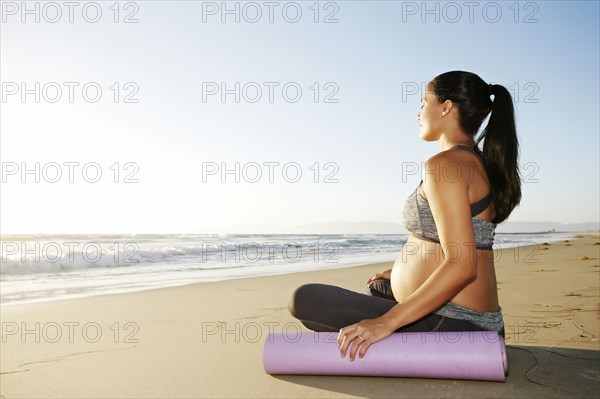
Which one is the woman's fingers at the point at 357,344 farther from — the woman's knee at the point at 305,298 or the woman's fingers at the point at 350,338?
the woman's knee at the point at 305,298

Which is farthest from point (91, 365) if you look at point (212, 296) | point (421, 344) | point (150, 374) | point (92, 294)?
point (92, 294)

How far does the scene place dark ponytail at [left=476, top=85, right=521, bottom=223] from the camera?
2490 mm

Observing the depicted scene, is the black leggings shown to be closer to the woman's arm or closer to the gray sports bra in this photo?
the woman's arm

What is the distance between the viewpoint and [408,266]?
2.62 m

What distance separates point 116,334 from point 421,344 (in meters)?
2.54

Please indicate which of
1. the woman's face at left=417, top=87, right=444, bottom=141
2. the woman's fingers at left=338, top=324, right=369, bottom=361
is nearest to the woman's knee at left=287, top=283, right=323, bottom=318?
the woman's fingers at left=338, top=324, right=369, bottom=361

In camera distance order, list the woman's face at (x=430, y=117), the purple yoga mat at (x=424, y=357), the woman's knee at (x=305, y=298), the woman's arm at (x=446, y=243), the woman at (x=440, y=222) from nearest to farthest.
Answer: the woman's arm at (x=446, y=243)
the woman at (x=440, y=222)
the purple yoga mat at (x=424, y=357)
the woman's face at (x=430, y=117)
the woman's knee at (x=305, y=298)

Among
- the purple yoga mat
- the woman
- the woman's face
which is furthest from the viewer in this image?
the woman's face

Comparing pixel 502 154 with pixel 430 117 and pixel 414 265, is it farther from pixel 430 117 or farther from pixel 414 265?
pixel 414 265

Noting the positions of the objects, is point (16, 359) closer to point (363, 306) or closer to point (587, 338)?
point (363, 306)

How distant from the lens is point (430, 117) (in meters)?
2.59

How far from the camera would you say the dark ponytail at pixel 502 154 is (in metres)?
2.49

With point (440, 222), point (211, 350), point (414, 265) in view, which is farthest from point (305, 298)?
point (211, 350)

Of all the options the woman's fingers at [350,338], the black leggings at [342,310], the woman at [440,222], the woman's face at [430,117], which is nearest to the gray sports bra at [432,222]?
the woman at [440,222]
